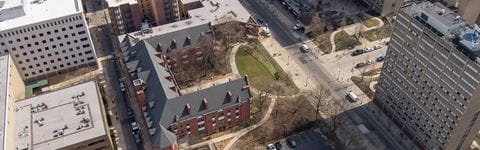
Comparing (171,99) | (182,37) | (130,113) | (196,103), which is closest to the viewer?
(171,99)

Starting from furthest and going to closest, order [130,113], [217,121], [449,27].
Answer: [130,113] → [217,121] → [449,27]

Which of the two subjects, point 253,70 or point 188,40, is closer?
point 188,40

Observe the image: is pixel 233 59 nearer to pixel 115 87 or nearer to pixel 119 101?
pixel 115 87

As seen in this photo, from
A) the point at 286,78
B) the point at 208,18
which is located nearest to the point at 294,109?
the point at 286,78

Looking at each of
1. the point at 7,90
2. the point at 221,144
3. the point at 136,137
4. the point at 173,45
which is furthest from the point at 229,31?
the point at 7,90

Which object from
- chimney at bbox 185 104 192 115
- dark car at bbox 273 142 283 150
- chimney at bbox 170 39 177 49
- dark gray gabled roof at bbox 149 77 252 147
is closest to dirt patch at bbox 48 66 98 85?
chimney at bbox 170 39 177 49

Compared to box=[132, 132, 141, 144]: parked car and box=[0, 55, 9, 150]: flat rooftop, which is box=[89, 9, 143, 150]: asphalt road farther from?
box=[0, 55, 9, 150]: flat rooftop

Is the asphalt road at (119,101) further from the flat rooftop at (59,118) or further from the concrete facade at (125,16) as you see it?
the concrete facade at (125,16)

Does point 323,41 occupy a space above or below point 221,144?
above

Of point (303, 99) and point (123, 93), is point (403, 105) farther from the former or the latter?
point (123, 93)
